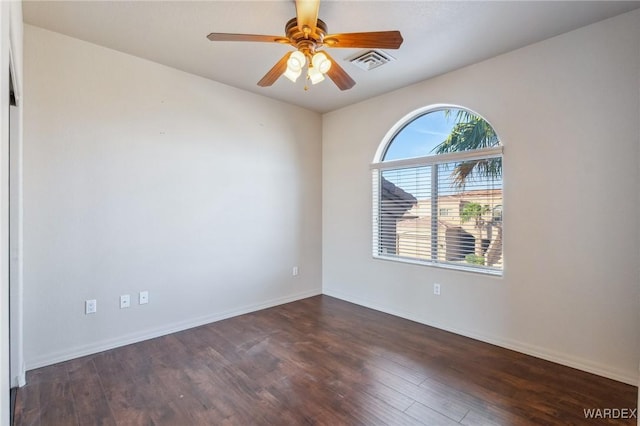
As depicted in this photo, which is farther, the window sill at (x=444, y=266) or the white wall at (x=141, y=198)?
the window sill at (x=444, y=266)

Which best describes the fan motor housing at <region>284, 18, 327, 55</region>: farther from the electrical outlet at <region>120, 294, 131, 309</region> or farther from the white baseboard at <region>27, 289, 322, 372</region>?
the white baseboard at <region>27, 289, 322, 372</region>

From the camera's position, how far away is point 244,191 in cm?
379

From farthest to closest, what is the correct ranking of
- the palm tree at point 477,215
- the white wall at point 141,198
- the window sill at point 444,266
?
the palm tree at point 477,215, the window sill at point 444,266, the white wall at point 141,198

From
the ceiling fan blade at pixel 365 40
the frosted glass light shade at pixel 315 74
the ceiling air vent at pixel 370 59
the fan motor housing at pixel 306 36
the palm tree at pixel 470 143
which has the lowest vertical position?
the palm tree at pixel 470 143

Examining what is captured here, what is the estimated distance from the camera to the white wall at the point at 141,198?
99.0 inches

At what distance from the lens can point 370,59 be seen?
2.90m

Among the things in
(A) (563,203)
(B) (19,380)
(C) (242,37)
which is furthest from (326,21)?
(B) (19,380)

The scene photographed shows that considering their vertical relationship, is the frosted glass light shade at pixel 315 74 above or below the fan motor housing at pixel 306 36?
below

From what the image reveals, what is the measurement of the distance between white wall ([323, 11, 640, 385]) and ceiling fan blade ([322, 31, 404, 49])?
5.34ft

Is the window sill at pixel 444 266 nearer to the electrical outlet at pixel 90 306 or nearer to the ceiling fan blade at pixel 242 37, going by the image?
the ceiling fan blade at pixel 242 37

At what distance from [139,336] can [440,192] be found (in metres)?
3.45

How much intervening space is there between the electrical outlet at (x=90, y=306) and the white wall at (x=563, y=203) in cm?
330

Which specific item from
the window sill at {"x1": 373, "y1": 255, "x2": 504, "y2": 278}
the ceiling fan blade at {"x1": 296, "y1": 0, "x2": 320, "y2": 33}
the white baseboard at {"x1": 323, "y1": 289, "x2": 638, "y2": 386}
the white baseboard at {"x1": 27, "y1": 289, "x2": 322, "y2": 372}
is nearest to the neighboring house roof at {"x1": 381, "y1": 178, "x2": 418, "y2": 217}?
the window sill at {"x1": 373, "y1": 255, "x2": 504, "y2": 278}

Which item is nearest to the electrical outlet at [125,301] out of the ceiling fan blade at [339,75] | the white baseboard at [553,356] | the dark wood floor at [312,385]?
the dark wood floor at [312,385]
